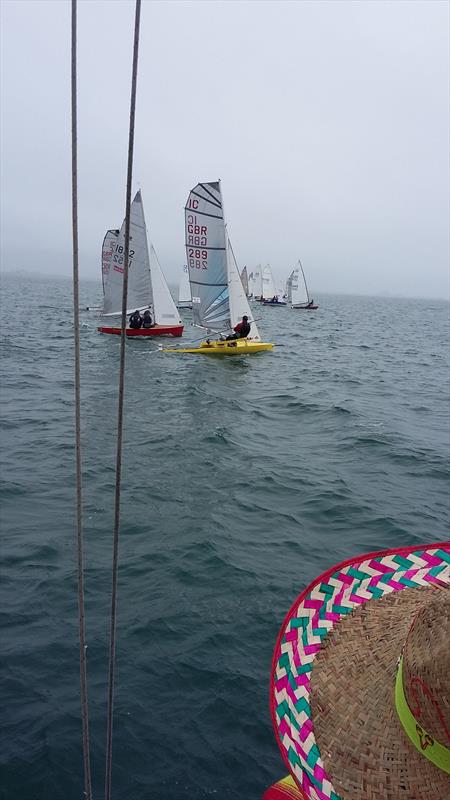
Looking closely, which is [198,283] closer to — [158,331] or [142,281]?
[158,331]

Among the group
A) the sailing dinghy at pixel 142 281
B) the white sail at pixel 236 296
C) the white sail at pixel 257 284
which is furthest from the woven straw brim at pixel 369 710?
the white sail at pixel 257 284

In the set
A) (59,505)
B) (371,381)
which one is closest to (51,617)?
(59,505)

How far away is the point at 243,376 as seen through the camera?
18.5m

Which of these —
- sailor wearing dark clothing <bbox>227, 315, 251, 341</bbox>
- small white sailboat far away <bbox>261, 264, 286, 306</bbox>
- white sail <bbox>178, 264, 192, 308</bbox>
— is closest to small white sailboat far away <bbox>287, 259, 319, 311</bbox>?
small white sailboat far away <bbox>261, 264, 286, 306</bbox>

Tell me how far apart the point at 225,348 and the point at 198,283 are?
12.8 ft

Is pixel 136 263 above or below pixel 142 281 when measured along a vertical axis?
above

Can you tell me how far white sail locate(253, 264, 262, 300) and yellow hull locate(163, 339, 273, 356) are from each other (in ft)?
169

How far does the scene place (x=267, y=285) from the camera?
228ft

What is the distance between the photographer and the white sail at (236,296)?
2267 centimetres

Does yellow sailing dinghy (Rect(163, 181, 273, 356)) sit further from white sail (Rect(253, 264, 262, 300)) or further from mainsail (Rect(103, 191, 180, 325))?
white sail (Rect(253, 264, 262, 300))

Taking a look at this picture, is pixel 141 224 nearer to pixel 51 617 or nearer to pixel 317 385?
pixel 317 385

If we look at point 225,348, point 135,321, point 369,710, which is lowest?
point 225,348

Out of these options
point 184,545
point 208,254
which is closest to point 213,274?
point 208,254

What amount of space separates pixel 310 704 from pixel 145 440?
351 inches
